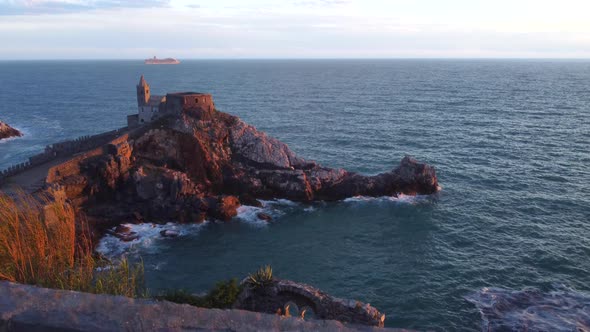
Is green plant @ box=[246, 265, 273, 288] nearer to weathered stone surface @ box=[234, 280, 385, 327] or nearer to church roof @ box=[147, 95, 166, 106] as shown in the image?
weathered stone surface @ box=[234, 280, 385, 327]

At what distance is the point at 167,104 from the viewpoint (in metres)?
61.5

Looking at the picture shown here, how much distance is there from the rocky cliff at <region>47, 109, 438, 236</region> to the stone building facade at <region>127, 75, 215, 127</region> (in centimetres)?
147

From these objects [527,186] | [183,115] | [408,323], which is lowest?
[408,323]

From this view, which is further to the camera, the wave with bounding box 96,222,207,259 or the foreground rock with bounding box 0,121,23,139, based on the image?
the foreground rock with bounding box 0,121,23,139

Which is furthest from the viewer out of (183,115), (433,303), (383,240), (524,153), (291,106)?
(291,106)

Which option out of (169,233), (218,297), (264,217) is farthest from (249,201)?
(218,297)

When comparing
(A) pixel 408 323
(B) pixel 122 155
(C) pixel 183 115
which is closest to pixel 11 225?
(A) pixel 408 323

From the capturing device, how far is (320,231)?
4469 cm

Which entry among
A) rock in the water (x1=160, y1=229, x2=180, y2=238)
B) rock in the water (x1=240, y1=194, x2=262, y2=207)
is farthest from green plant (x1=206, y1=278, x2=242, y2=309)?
rock in the water (x1=240, y1=194, x2=262, y2=207)

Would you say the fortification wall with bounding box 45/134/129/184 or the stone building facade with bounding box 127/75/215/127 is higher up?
the stone building facade with bounding box 127/75/215/127

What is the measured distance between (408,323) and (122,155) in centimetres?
3854

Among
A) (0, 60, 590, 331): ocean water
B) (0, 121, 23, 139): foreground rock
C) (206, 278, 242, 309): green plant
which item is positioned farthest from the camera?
(0, 121, 23, 139): foreground rock

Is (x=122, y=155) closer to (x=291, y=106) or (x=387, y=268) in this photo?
(x=387, y=268)

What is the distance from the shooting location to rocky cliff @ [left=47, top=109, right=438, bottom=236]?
154ft
